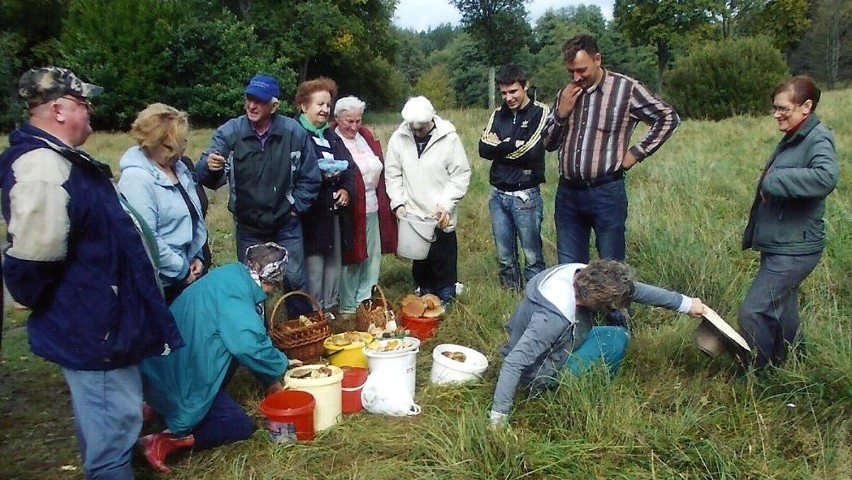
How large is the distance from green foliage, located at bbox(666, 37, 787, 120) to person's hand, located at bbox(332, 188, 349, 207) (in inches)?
625

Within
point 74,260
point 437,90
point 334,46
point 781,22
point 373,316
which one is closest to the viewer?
point 74,260

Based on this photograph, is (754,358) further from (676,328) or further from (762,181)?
(762,181)

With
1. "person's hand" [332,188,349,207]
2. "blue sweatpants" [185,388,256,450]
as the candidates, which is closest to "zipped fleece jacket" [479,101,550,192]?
"person's hand" [332,188,349,207]

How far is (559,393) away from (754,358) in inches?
41.9

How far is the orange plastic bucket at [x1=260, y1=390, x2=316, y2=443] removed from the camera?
120 inches

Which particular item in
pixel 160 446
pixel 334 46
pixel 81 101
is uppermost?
pixel 334 46

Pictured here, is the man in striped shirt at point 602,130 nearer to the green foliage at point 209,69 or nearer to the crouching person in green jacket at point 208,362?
the crouching person in green jacket at point 208,362

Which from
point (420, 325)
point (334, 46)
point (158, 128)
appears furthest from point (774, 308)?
point (334, 46)

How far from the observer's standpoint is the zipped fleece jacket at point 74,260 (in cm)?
219

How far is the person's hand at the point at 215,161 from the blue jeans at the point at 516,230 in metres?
1.98

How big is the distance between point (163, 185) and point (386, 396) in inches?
61.8

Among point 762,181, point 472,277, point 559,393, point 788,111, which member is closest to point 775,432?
point 559,393

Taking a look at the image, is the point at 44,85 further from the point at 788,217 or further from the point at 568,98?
the point at 788,217

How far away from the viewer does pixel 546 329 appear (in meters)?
3.00
